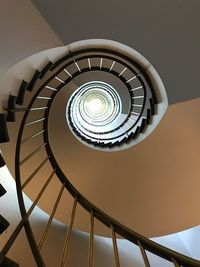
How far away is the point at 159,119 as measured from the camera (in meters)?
3.94

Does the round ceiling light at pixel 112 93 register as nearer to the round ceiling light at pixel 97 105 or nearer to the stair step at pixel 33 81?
the round ceiling light at pixel 97 105

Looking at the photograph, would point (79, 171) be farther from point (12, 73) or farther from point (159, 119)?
point (12, 73)

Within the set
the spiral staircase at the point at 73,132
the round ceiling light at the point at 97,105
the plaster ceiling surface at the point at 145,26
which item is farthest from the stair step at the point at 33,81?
the round ceiling light at the point at 97,105

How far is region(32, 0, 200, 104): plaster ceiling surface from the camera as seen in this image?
284cm


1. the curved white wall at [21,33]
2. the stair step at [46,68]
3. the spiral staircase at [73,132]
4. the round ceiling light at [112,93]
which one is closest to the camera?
the spiral staircase at [73,132]

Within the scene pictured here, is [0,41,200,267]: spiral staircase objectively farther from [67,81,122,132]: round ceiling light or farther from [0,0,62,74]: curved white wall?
[67,81,122,132]: round ceiling light

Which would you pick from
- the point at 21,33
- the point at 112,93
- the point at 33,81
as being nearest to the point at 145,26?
the point at 21,33

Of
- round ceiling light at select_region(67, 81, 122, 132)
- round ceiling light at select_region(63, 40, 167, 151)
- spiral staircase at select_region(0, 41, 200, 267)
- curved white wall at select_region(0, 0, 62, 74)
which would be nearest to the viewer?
spiral staircase at select_region(0, 41, 200, 267)

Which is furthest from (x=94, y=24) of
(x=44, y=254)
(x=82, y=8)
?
(x=44, y=254)

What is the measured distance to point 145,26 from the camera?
9.82 ft

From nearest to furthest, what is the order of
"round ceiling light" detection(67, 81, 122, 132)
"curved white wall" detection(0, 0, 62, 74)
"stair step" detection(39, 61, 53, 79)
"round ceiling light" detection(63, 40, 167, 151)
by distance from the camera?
"curved white wall" detection(0, 0, 62, 74) → "round ceiling light" detection(63, 40, 167, 151) → "stair step" detection(39, 61, 53, 79) → "round ceiling light" detection(67, 81, 122, 132)

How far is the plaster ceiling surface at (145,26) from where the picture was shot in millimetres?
2840

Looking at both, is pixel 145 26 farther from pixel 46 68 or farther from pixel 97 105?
pixel 97 105

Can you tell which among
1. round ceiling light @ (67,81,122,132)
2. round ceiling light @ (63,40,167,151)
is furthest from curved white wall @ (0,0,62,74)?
round ceiling light @ (67,81,122,132)
